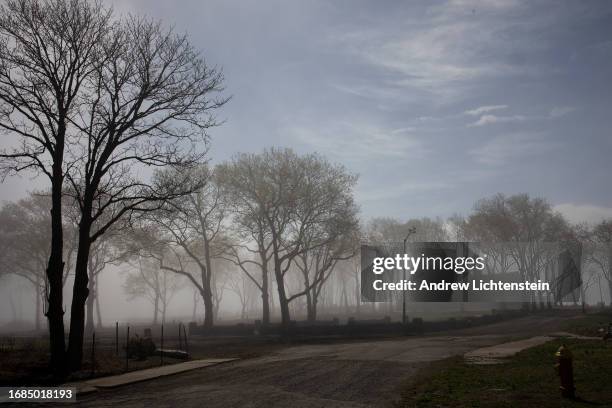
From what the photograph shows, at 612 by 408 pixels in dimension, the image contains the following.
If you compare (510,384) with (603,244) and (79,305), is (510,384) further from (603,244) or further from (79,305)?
(603,244)

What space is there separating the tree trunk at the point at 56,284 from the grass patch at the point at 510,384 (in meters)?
12.6

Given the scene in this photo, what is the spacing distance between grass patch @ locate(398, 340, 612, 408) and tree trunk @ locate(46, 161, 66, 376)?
12.6m

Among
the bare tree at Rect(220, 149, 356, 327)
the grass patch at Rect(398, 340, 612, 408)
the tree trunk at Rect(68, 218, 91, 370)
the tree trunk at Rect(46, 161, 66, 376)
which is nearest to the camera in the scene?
the grass patch at Rect(398, 340, 612, 408)

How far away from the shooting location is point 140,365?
69.3 ft

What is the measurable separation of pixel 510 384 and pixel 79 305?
15.8 m

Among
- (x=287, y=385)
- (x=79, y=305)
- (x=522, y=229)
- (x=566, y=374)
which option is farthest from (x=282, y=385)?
(x=522, y=229)

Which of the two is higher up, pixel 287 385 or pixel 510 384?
pixel 510 384

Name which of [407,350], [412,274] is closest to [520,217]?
[412,274]

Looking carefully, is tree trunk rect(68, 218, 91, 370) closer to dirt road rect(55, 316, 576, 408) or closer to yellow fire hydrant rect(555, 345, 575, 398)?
dirt road rect(55, 316, 576, 408)

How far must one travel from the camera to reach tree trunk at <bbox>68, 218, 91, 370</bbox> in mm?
19469

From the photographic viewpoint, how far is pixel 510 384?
13.8 meters

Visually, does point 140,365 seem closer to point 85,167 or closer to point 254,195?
point 85,167

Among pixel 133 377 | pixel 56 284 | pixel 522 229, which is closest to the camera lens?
pixel 133 377

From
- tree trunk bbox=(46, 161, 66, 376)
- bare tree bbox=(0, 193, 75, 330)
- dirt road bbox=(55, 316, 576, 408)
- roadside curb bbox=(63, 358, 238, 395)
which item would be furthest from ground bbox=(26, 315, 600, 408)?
bare tree bbox=(0, 193, 75, 330)
